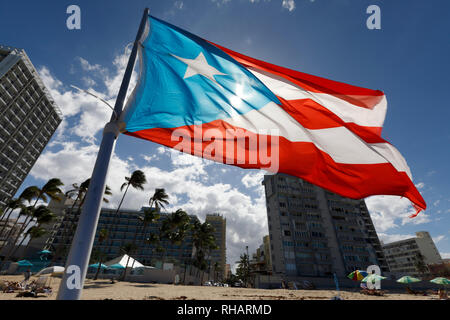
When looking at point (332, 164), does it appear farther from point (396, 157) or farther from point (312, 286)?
point (312, 286)

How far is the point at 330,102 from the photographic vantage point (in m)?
5.20

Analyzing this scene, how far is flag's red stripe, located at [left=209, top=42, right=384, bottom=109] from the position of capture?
16.9ft

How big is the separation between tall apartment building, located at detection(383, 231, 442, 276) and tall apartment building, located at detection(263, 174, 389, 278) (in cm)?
6184

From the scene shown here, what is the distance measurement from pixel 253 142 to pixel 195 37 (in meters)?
2.39

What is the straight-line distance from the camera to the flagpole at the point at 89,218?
2127 millimetres

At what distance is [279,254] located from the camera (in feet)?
194

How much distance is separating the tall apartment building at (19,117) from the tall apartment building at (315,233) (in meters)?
85.6

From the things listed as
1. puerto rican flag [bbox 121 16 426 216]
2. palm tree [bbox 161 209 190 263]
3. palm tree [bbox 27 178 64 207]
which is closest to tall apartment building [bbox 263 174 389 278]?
palm tree [bbox 161 209 190 263]

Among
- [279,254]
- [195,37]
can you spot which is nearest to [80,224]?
[195,37]

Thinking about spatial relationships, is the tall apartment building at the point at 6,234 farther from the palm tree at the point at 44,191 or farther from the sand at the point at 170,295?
the sand at the point at 170,295

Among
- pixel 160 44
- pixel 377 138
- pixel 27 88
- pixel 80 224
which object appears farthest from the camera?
pixel 27 88

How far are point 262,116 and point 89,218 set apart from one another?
3596 mm

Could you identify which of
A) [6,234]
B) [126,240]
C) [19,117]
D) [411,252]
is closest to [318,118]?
[6,234]
